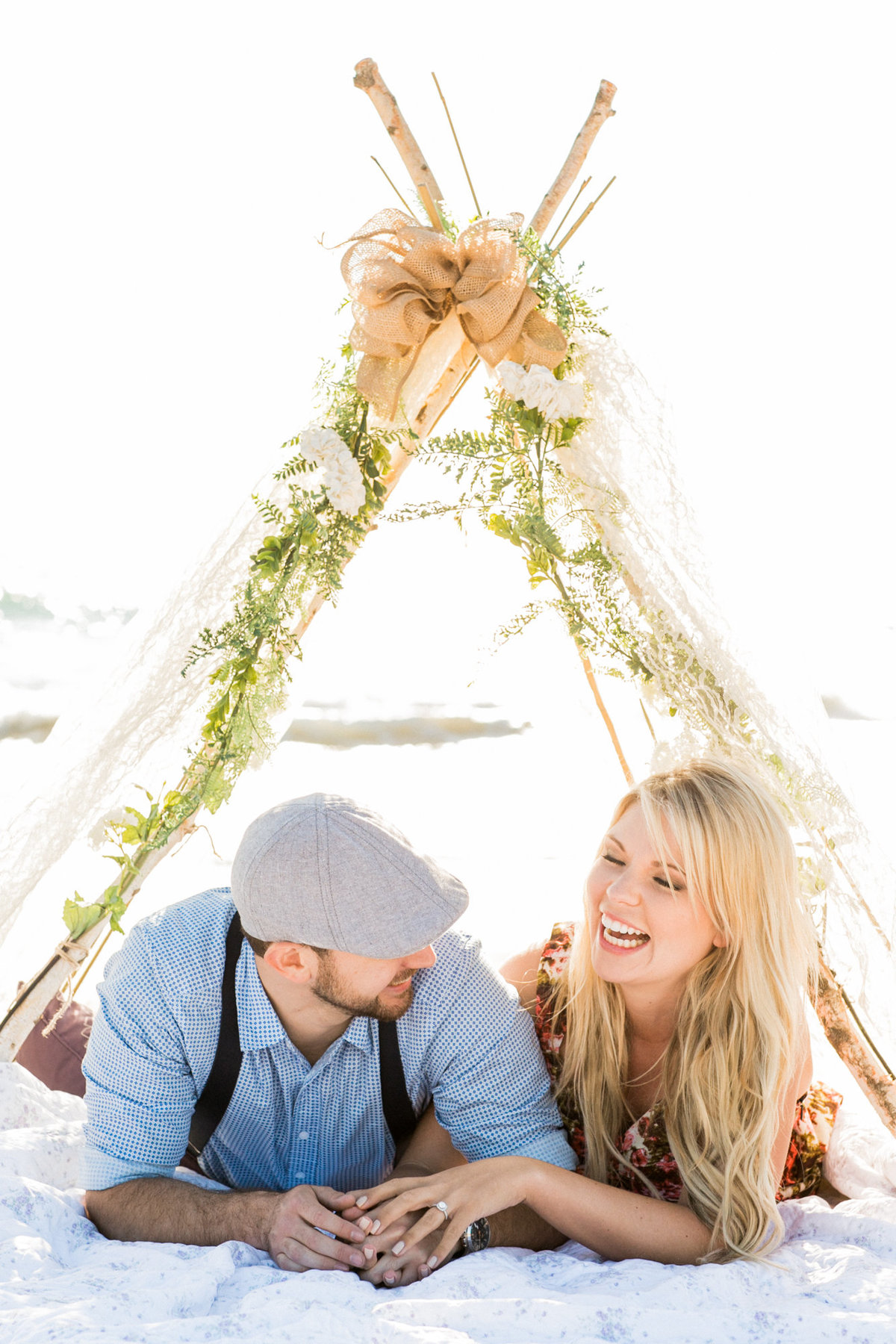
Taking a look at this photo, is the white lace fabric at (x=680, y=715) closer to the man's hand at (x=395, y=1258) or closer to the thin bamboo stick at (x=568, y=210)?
the thin bamboo stick at (x=568, y=210)

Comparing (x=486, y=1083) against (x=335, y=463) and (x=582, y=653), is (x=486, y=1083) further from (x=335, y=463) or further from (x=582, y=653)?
(x=335, y=463)

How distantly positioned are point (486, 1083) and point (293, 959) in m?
0.52

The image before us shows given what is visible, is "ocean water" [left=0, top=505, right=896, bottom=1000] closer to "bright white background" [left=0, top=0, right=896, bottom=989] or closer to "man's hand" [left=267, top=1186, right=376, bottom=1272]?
"bright white background" [left=0, top=0, right=896, bottom=989]

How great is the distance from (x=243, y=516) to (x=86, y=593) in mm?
8336

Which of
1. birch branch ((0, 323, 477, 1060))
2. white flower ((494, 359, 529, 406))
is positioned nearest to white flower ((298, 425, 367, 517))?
birch branch ((0, 323, 477, 1060))

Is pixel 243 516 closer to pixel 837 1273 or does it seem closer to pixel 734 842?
pixel 734 842

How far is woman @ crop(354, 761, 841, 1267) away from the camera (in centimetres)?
205

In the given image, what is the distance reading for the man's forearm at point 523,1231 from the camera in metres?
2.08

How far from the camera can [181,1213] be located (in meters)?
2.01

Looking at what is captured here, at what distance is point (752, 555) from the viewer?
263 centimetres

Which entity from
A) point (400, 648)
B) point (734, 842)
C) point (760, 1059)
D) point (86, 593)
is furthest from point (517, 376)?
point (86, 593)

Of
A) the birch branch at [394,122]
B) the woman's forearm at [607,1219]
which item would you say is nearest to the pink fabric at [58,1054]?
the woman's forearm at [607,1219]

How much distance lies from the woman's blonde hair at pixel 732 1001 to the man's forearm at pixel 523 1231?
18 cm

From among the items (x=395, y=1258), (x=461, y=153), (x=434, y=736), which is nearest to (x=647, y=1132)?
(x=395, y=1258)
